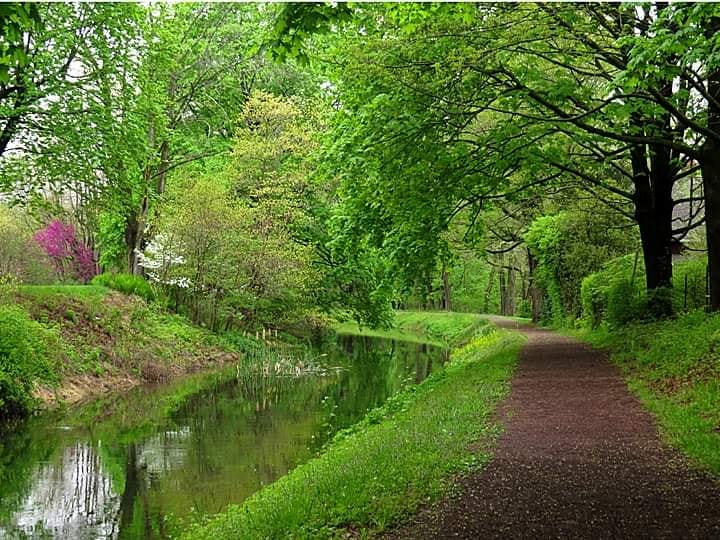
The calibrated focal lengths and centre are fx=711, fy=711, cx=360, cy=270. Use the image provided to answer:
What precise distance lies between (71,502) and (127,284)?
1790cm

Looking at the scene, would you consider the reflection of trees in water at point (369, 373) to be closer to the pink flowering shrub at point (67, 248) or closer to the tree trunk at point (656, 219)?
the tree trunk at point (656, 219)

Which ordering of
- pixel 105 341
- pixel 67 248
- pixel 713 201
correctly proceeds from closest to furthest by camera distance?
pixel 713 201 < pixel 105 341 < pixel 67 248

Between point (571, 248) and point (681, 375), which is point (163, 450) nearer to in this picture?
point (681, 375)

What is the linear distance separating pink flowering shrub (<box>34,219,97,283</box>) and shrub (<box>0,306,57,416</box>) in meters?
19.2

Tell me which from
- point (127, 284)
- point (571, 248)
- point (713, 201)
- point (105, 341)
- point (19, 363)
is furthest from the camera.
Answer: point (571, 248)

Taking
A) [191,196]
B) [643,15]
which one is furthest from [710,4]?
[191,196]

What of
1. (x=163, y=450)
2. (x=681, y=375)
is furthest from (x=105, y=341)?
(x=681, y=375)

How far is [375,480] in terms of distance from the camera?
7.32 meters

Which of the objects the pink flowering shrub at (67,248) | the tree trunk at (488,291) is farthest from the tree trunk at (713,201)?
the tree trunk at (488,291)

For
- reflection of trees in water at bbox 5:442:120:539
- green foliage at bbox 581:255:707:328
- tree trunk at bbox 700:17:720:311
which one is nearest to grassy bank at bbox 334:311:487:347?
green foliage at bbox 581:255:707:328

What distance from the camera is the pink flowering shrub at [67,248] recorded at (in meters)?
36.3

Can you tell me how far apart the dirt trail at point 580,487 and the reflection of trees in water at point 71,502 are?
510cm

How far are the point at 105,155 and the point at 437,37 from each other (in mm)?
11739

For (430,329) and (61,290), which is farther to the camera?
(430,329)
